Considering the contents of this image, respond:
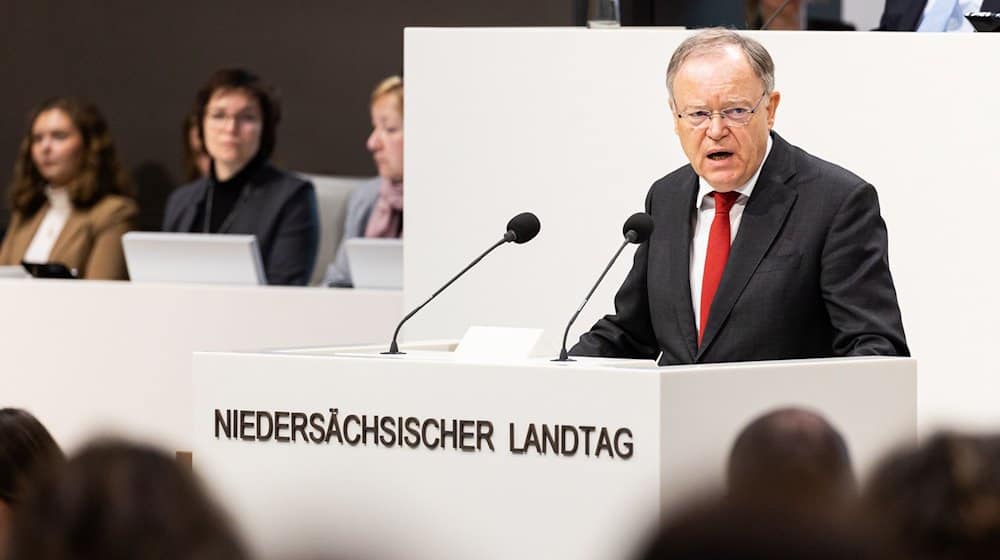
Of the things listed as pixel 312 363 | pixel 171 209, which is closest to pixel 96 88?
pixel 171 209

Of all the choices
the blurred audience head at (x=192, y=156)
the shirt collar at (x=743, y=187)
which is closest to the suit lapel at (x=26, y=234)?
the blurred audience head at (x=192, y=156)

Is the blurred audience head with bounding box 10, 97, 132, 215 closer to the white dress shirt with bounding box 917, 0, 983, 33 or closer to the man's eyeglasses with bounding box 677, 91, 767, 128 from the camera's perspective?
the white dress shirt with bounding box 917, 0, 983, 33

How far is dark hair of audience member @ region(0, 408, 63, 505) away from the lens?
3.08 meters

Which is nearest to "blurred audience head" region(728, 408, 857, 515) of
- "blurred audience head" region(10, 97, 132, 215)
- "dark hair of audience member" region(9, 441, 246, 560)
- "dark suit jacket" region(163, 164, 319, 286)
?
"dark hair of audience member" region(9, 441, 246, 560)

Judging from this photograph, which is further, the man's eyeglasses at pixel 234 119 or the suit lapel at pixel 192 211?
the suit lapel at pixel 192 211

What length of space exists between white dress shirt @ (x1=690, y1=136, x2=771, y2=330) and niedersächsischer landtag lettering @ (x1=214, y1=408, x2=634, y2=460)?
0.78 m

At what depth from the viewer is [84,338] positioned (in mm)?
7027

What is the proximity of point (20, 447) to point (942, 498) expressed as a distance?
2.08m

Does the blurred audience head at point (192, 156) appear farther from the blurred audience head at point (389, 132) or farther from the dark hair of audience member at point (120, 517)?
the dark hair of audience member at point (120, 517)

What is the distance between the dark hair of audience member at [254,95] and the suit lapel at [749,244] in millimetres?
4290

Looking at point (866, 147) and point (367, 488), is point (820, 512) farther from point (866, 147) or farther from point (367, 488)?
point (866, 147)

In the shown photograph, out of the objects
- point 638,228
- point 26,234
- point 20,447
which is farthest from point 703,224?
point 26,234

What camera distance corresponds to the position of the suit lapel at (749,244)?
13.3 ft

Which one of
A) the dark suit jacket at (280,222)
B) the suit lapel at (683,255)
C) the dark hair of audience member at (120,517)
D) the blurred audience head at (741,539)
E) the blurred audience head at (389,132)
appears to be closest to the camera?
the blurred audience head at (741,539)
